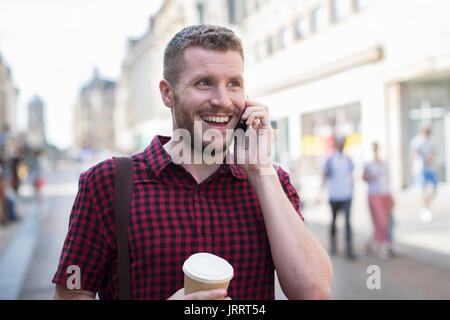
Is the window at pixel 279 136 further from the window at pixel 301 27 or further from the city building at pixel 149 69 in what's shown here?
the city building at pixel 149 69

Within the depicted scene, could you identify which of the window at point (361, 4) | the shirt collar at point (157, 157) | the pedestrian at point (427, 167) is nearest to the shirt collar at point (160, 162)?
the shirt collar at point (157, 157)

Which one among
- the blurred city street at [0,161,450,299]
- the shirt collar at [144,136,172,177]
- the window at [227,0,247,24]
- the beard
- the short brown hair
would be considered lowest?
the blurred city street at [0,161,450,299]

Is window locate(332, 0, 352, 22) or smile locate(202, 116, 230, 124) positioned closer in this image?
smile locate(202, 116, 230, 124)

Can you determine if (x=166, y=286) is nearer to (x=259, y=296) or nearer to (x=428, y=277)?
(x=259, y=296)

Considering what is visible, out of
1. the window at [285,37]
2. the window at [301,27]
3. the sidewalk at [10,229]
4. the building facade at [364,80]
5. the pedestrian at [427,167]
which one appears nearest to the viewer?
the sidewalk at [10,229]

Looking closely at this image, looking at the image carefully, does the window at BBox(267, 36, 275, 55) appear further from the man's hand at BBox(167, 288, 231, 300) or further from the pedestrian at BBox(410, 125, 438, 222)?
the man's hand at BBox(167, 288, 231, 300)

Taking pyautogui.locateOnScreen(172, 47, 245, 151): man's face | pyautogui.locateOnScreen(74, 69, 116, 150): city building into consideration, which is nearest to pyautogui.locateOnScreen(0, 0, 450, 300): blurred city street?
pyautogui.locateOnScreen(172, 47, 245, 151): man's face

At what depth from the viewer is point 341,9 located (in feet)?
54.0

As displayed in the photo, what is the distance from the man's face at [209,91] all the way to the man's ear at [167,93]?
0.09 ft

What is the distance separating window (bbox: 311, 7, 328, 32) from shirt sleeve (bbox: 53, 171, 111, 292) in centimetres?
1690

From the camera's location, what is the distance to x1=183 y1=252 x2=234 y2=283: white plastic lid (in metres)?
1.27

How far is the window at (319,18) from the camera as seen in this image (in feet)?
56.9

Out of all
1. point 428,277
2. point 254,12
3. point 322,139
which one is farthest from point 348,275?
point 254,12
